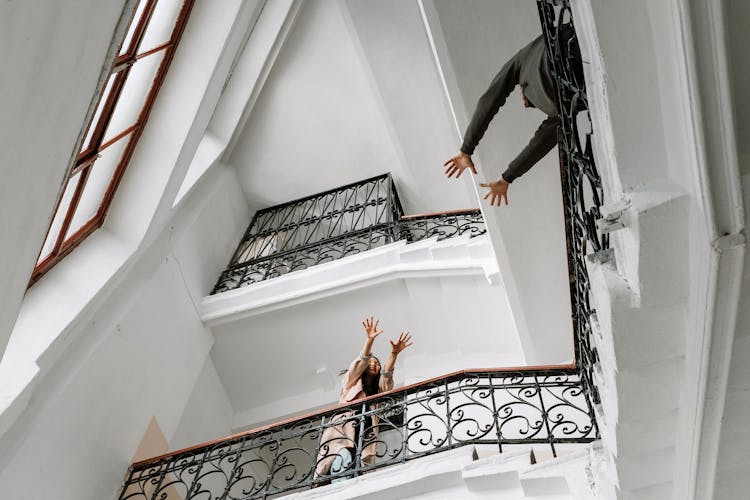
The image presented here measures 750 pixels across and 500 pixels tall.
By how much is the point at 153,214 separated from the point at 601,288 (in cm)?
516

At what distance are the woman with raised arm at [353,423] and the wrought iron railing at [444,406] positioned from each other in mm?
27

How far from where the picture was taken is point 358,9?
9.19 m

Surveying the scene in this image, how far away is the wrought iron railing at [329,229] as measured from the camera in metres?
9.04

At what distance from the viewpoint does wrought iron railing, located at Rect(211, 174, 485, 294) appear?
904 cm

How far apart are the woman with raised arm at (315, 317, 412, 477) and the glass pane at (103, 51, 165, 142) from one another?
2991 millimetres

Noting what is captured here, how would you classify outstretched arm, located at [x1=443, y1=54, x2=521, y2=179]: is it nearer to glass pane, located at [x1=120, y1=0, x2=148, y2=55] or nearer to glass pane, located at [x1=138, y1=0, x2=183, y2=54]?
glass pane, located at [x1=120, y1=0, x2=148, y2=55]

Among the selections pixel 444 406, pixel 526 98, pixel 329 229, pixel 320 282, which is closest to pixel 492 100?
pixel 526 98

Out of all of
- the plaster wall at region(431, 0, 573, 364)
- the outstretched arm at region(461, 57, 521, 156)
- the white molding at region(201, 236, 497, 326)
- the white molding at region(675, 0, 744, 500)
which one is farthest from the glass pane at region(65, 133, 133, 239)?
the white molding at region(675, 0, 744, 500)

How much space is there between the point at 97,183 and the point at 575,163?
15.8 feet

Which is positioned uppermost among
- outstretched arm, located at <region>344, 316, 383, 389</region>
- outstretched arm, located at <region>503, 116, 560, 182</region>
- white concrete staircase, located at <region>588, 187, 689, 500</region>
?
outstretched arm, located at <region>344, 316, 383, 389</region>

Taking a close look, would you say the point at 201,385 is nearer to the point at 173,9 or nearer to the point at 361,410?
the point at 361,410

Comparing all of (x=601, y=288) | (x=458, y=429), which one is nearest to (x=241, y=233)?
(x=458, y=429)

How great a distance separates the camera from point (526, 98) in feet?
13.2

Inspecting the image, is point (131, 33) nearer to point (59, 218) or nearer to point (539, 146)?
point (59, 218)
